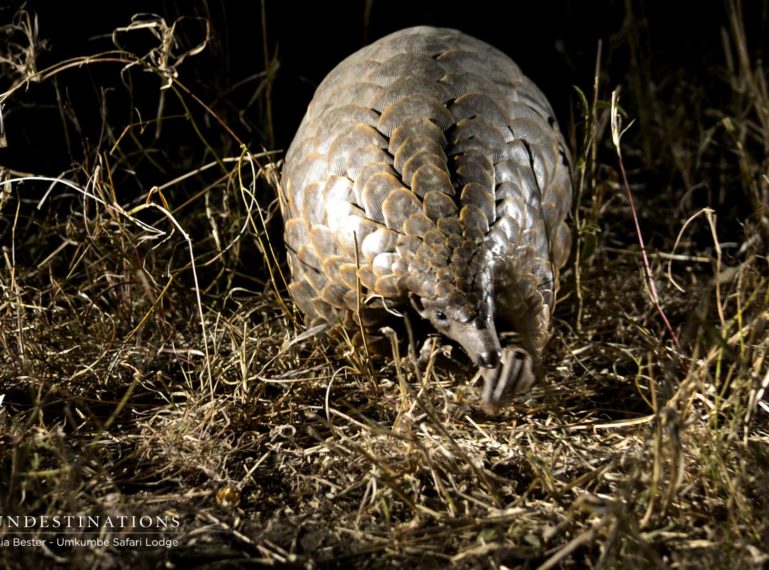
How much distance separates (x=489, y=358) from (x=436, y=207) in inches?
15.6

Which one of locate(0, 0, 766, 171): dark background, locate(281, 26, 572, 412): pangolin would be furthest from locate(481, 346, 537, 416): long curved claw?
locate(0, 0, 766, 171): dark background

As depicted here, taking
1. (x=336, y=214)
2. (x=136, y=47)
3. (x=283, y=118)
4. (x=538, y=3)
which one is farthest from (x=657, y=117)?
(x=136, y=47)

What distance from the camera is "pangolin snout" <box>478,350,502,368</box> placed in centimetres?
195

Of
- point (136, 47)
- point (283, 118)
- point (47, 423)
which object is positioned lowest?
point (47, 423)

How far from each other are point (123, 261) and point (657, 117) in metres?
2.24

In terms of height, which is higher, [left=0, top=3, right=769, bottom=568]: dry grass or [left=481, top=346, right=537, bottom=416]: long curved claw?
[left=481, top=346, right=537, bottom=416]: long curved claw

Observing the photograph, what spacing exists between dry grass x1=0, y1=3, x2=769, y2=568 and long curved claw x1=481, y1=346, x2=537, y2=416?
84 mm

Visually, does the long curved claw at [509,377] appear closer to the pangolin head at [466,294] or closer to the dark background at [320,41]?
the pangolin head at [466,294]

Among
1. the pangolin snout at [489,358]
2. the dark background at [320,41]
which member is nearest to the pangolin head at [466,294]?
the pangolin snout at [489,358]

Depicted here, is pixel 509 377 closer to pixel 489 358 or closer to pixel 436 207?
pixel 489 358

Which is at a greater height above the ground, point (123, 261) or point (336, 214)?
point (336, 214)

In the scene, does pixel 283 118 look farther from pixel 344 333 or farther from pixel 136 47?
pixel 344 333

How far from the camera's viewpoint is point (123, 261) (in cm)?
251

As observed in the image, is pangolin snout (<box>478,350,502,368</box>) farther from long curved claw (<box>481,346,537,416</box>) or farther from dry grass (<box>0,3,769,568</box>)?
dry grass (<box>0,3,769,568</box>)
